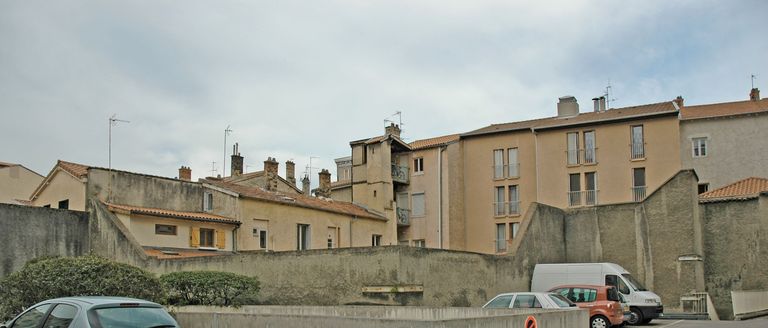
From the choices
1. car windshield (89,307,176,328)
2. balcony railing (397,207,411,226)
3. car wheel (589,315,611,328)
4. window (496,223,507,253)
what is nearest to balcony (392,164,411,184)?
balcony railing (397,207,411,226)

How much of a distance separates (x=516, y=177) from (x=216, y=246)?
69.5 feet

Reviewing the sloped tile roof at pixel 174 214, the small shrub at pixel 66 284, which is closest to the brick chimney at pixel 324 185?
the sloped tile roof at pixel 174 214

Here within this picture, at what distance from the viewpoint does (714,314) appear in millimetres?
30266

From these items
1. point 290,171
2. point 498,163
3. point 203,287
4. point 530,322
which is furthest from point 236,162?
point 530,322

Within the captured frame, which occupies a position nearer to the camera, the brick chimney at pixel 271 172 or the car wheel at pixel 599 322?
the car wheel at pixel 599 322

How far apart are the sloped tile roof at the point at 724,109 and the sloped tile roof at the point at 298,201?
21.5 metres

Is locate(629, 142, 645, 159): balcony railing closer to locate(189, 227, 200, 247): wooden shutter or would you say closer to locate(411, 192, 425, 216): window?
locate(411, 192, 425, 216): window

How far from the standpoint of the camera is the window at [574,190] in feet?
147

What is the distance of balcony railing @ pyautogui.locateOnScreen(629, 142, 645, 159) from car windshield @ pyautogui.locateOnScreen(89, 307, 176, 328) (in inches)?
1428

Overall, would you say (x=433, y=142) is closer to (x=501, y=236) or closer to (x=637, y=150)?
(x=501, y=236)

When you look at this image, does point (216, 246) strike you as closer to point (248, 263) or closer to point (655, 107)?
point (248, 263)

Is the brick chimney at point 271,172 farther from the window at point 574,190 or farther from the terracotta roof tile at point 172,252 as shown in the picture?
the window at point 574,190

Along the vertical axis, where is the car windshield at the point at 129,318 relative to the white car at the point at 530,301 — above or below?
above

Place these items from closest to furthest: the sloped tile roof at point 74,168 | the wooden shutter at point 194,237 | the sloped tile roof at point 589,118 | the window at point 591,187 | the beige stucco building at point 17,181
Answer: the sloped tile roof at point 74,168, the wooden shutter at point 194,237, the beige stucco building at point 17,181, the sloped tile roof at point 589,118, the window at point 591,187
